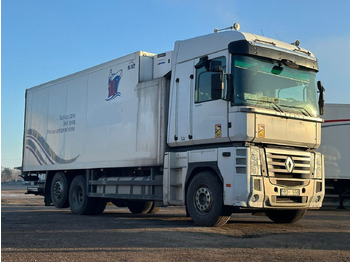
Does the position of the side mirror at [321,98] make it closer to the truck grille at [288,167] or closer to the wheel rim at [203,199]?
the truck grille at [288,167]

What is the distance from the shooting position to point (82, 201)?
1346 cm

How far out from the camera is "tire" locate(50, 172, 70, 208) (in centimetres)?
1431

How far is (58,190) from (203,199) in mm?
6675

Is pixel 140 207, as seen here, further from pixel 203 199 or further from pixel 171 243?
pixel 171 243

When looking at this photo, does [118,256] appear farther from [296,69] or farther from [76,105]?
[76,105]

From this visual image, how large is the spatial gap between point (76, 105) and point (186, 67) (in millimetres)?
4899

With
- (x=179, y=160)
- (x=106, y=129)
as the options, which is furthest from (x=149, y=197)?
(x=106, y=129)

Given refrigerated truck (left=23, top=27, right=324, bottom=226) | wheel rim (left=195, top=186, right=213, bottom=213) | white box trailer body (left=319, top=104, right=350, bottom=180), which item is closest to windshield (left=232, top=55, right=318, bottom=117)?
refrigerated truck (left=23, top=27, right=324, bottom=226)

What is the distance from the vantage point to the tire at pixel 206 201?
921 centimetres

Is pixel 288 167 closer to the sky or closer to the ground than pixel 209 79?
closer to the ground

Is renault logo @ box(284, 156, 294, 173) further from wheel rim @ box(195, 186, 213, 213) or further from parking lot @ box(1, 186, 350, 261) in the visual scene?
wheel rim @ box(195, 186, 213, 213)

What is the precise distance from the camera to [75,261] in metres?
5.80

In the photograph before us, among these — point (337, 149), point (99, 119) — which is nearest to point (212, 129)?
point (99, 119)

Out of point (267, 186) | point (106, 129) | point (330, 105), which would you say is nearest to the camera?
point (267, 186)
